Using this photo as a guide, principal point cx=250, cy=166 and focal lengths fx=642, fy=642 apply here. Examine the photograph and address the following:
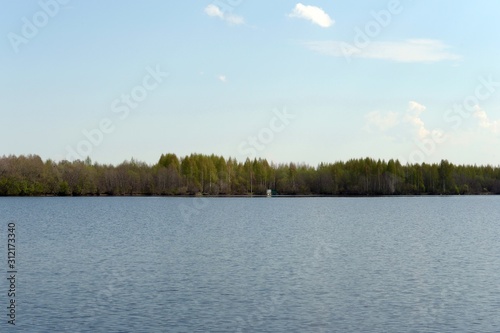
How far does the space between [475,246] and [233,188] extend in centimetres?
14565

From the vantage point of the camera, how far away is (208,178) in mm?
177500

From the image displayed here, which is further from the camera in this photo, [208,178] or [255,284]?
[208,178]

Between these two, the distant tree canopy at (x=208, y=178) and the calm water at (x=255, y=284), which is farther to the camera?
the distant tree canopy at (x=208, y=178)

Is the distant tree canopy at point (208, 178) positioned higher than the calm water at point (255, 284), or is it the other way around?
the distant tree canopy at point (208, 178)

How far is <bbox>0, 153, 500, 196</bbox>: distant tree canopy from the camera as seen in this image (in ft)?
549

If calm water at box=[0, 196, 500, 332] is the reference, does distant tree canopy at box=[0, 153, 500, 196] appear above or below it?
above

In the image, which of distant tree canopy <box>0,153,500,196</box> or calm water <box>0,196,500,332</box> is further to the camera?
distant tree canopy <box>0,153,500,196</box>

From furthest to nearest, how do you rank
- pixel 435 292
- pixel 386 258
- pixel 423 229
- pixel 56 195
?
1. pixel 56 195
2. pixel 423 229
3. pixel 386 258
4. pixel 435 292

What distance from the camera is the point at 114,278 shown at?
2983 cm

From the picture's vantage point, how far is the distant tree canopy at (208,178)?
16725cm

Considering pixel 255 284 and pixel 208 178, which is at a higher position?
pixel 208 178

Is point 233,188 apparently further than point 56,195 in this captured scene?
Yes

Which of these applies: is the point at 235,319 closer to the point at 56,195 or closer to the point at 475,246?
the point at 475,246

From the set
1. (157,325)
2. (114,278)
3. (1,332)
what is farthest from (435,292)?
(1,332)
